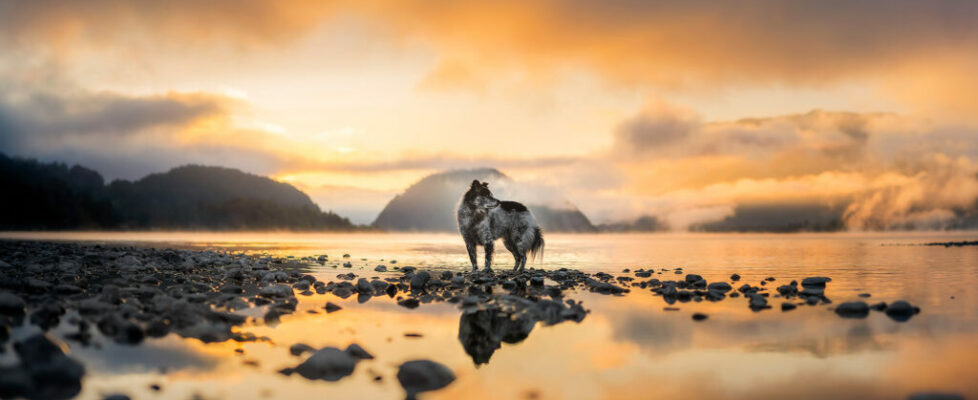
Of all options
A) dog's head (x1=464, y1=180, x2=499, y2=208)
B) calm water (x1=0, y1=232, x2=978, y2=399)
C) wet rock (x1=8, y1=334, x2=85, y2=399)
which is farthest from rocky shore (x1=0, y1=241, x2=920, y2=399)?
dog's head (x1=464, y1=180, x2=499, y2=208)

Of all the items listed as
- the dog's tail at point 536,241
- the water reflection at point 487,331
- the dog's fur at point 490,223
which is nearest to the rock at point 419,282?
the water reflection at point 487,331

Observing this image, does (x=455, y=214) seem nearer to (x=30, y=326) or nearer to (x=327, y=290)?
(x=327, y=290)

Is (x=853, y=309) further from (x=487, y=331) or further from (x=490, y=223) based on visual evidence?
(x=490, y=223)

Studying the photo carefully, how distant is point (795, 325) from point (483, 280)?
8851 mm

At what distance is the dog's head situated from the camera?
20.4 m

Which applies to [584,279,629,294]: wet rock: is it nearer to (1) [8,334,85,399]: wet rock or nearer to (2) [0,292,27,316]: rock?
(1) [8,334,85,399]: wet rock

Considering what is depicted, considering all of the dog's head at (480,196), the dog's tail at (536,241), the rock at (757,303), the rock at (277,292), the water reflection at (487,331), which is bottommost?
the water reflection at (487,331)

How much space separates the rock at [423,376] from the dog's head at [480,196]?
13646 millimetres

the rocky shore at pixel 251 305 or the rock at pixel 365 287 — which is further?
the rock at pixel 365 287

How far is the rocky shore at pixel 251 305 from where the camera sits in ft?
22.1

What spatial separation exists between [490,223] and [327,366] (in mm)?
13697

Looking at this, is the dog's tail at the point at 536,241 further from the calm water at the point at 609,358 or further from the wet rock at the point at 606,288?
the calm water at the point at 609,358

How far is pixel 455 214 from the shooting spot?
21250 mm

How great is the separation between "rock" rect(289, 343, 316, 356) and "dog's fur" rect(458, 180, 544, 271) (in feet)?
40.4
